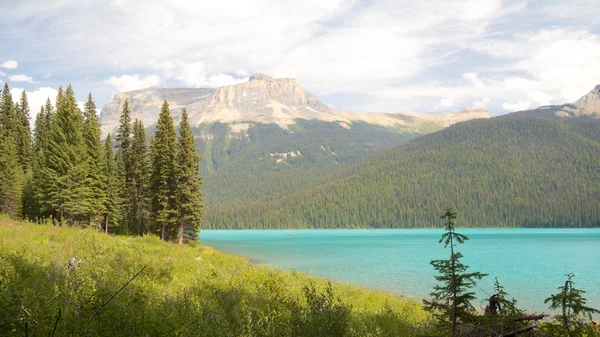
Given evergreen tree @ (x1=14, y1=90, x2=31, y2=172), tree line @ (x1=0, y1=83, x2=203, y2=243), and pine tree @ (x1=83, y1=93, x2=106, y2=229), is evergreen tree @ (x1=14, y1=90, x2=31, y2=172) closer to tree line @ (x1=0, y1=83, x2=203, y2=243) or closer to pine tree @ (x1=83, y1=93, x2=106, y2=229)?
tree line @ (x1=0, y1=83, x2=203, y2=243)

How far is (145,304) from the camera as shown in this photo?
387 inches

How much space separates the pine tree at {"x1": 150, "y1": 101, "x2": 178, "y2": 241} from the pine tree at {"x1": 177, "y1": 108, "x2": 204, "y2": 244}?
2.26 ft

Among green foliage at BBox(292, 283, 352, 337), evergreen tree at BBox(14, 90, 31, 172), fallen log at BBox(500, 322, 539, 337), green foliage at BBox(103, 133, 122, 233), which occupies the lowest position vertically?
fallen log at BBox(500, 322, 539, 337)

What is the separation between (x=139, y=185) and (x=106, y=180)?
23.5 feet

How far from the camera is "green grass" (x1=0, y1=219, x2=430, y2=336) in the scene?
6352 millimetres

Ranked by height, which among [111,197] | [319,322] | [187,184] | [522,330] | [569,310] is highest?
[187,184]

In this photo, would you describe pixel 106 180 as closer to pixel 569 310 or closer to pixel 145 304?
pixel 145 304

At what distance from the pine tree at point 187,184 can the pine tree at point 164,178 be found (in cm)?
69

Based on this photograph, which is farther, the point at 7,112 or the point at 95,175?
the point at 7,112

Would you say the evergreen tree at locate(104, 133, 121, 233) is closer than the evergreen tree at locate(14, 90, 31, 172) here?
Yes

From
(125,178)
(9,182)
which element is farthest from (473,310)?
(9,182)

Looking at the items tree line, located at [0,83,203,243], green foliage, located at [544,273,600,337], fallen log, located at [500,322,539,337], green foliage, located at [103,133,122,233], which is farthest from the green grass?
green foliage, located at [103,133,122,233]

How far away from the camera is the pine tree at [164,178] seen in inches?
1871

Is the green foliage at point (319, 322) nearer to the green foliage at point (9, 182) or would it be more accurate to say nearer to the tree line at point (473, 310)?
the tree line at point (473, 310)
